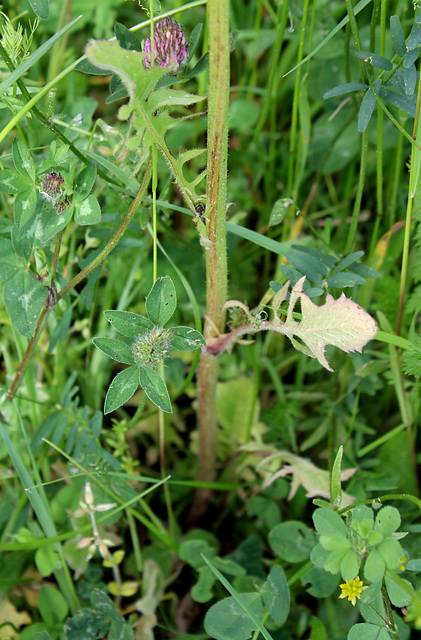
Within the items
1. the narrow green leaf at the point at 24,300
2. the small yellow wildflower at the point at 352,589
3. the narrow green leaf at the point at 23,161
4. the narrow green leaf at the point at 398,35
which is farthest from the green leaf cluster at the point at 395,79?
the small yellow wildflower at the point at 352,589

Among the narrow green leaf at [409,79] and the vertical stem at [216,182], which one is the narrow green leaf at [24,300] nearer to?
the vertical stem at [216,182]

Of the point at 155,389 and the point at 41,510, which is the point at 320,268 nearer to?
the point at 155,389

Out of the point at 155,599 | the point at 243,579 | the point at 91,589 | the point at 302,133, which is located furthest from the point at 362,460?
the point at 302,133

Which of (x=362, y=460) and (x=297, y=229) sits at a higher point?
(x=297, y=229)

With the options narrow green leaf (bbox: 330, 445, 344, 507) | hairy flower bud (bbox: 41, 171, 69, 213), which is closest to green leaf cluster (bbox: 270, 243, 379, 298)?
narrow green leaf (bbox: 330, 445, 344, 507)

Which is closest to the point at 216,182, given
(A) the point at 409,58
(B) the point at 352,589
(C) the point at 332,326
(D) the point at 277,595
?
(C) the point at 332,326

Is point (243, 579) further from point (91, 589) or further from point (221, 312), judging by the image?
point (221, 312)

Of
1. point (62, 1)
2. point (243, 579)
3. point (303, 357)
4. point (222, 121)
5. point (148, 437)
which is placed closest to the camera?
point (222, 121)
